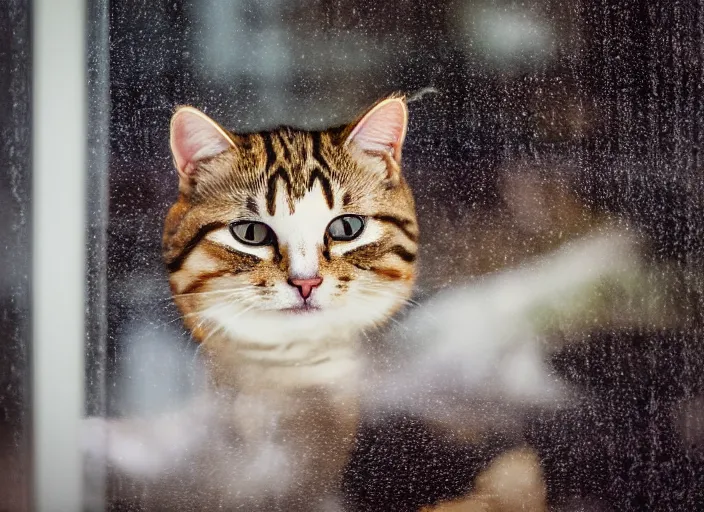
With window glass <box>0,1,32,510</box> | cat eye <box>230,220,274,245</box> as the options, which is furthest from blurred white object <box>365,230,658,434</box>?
window glass <box>0,1,32,510</box>

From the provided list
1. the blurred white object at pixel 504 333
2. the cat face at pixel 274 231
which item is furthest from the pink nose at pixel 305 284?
the blurred white object at pixel 504 333

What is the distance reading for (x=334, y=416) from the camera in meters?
0.91

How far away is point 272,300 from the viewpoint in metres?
0.88

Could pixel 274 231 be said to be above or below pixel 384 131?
below

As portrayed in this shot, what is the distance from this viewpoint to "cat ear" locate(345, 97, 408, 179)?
2.96 ft

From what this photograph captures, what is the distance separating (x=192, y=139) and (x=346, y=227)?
0.80ft

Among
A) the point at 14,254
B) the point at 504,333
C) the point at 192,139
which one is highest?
the point at 192,139

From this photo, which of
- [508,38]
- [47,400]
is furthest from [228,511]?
[508,38]

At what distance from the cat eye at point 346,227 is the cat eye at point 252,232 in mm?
85

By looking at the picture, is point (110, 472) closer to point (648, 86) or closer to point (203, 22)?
point (203, 22)

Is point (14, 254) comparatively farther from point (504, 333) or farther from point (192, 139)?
point (504, 333)

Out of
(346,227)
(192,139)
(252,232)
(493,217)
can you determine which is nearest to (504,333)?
(493,217)

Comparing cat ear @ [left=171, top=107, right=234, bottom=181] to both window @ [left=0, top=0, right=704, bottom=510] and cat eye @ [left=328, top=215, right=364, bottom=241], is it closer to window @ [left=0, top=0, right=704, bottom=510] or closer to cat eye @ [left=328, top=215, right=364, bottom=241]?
window @ [left=0, top=0, right=704, bottom=510]

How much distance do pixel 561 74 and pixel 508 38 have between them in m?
0.10
